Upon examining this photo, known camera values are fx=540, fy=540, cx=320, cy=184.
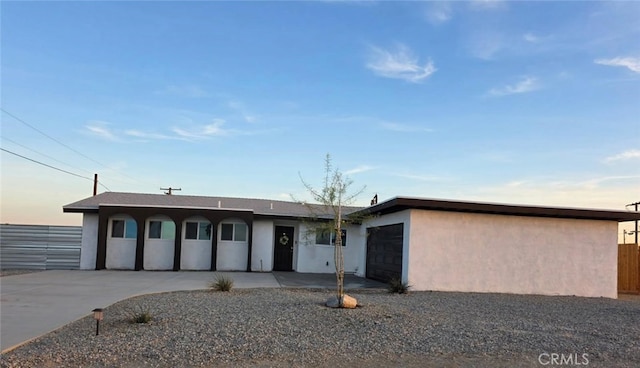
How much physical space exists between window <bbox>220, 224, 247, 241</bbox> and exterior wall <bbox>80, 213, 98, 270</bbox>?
584cm

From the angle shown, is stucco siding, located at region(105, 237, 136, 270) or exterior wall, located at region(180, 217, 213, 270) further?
exterior wall, located at region(180, 217, 213, 270)

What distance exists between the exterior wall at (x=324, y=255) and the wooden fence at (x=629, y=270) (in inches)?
438

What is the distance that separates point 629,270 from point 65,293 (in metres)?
21.1

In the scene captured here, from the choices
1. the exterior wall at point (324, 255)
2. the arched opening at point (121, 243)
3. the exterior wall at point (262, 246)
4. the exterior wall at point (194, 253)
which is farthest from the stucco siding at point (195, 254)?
the exterior wall at point (324, 255)

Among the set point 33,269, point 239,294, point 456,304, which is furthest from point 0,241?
point 456,304

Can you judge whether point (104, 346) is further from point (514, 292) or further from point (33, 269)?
point (33, 269)

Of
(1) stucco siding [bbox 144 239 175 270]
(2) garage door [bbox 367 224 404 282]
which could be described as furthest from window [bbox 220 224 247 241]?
(2) garage door [bbox 367 224 404 282]

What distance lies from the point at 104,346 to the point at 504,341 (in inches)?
248

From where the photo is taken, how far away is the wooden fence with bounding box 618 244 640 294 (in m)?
22.0

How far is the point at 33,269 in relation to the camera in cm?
2473

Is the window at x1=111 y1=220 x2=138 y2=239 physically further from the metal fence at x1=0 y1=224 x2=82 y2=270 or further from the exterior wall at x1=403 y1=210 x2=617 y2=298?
the exterior wall at x1=403 y1=210 x2=617 y2=298

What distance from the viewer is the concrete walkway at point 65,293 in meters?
9.75

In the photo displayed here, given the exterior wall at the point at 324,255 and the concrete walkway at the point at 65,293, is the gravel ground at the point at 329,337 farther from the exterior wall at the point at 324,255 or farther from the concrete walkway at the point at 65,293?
the exterior wall at the point at 324,255

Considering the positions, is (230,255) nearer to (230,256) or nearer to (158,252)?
(230,256)
